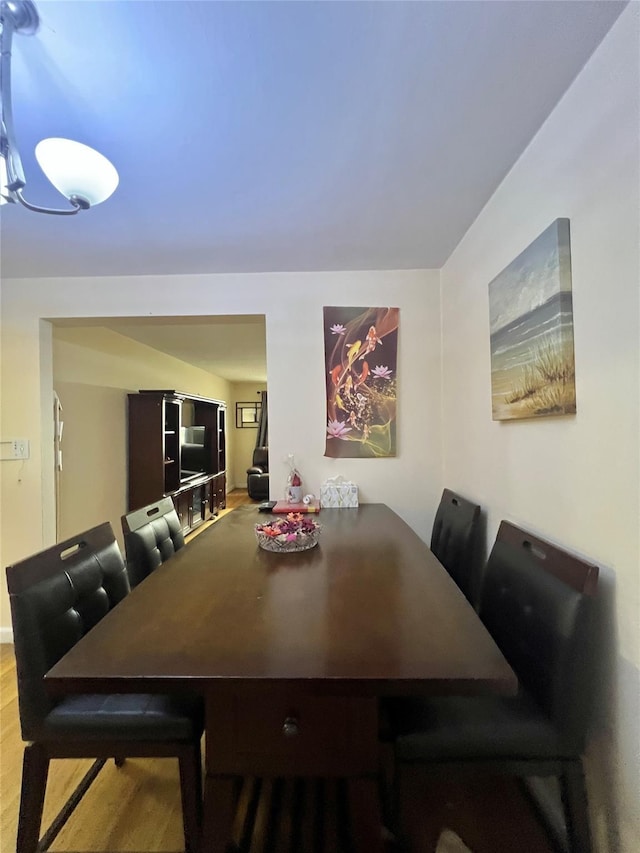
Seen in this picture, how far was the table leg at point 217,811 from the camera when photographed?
818 millimetres

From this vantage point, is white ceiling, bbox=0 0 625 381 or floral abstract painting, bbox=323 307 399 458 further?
floral abstract painting, bbox=323 307 399 458

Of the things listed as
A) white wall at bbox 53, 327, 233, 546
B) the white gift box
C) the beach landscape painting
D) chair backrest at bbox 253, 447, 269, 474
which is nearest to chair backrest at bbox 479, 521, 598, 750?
the beach landscape painting

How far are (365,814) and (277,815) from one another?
0.65m

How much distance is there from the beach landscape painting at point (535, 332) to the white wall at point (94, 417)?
121 inches

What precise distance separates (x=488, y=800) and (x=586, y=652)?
815 millimetres

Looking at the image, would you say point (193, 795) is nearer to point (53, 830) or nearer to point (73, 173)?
point (53, 830)

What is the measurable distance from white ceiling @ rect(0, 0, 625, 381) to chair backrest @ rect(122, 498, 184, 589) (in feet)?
4.40

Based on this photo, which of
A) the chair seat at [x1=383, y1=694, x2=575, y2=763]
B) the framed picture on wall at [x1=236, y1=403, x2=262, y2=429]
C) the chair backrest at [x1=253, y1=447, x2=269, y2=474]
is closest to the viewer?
the chair seat at [x1=383, y1=694, x2=575, y2=763]

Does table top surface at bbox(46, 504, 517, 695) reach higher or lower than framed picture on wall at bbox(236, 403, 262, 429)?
lower

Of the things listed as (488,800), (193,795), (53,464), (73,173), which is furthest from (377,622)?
(53,464)

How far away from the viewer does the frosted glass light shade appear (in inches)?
39.9

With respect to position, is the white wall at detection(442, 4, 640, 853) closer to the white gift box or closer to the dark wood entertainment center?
the white gift box

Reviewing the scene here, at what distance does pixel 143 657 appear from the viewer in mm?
779

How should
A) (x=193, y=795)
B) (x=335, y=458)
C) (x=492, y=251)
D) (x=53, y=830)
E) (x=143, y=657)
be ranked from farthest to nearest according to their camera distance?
(x=335, y=458) → (x=492, y=251) → (x=53, y=830) → (x=193, y=795) → (x=143, y=657)
